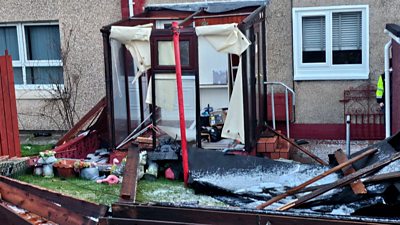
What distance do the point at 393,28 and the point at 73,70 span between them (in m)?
6.45

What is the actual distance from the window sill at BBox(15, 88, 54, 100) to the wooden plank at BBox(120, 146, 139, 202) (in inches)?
194

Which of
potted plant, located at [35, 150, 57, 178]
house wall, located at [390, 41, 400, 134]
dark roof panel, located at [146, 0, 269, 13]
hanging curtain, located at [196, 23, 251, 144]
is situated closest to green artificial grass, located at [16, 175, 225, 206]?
potted plant, located at [35, 150, 57, 178]

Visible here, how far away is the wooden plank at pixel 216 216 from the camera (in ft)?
16.4

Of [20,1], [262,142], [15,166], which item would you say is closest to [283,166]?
[262,142]

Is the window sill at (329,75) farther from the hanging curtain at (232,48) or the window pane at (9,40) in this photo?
the window pane at (9,40)

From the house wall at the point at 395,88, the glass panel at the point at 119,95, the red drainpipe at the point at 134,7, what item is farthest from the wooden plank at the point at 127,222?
the red drainpipe at the point at 134,7

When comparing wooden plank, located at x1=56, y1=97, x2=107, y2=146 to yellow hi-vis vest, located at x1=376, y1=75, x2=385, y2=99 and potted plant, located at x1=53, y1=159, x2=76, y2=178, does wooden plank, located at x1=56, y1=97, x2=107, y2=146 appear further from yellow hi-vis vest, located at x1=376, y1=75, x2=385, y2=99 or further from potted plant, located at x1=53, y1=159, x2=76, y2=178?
yellow hi-vis vest, located at x1=376, y1=75, x2=385, y2=99

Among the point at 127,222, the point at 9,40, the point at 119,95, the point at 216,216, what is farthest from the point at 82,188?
the point at 9,40

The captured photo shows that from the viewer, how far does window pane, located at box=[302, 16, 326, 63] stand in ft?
37.1

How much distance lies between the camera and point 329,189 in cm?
662

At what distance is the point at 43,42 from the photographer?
1302 centimetres

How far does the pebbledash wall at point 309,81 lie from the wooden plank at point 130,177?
402 cm

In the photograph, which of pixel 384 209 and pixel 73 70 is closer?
pixel 384 209

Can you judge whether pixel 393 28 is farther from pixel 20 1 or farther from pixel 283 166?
pixel 20 1
